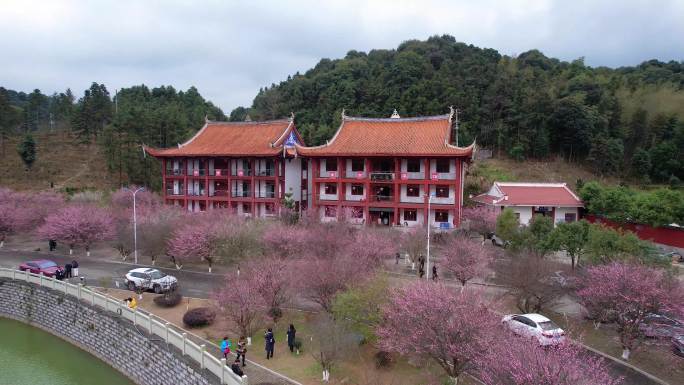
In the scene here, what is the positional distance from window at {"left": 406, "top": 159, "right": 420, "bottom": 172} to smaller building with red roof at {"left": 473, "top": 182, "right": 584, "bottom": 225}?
7.60 m

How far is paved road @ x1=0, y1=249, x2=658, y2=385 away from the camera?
23.5m

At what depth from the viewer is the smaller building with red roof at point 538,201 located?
38.6 m

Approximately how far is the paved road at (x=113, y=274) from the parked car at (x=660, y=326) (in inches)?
516

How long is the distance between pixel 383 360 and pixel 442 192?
2325 centimetres

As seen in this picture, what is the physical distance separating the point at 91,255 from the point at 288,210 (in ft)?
48.3

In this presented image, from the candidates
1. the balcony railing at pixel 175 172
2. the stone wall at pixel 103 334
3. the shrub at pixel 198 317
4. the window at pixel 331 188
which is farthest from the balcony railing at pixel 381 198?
the stone wall at pixel 103 334

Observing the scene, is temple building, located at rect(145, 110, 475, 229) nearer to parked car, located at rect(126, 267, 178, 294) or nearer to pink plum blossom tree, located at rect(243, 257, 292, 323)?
parked car, located at rect(126, 267, 178, 294)

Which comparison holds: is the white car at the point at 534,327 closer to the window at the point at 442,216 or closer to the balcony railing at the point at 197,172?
the window at the point at 442,216

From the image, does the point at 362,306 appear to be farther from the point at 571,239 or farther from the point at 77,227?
the point at 77,227

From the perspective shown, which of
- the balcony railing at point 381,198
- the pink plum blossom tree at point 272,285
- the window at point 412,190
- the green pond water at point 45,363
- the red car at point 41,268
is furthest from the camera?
the balcony railing at point 381,198

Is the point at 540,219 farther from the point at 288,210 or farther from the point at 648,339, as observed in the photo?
the point at 288,210

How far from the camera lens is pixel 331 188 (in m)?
39.9

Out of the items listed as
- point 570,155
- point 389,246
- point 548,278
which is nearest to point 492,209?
point 389,246

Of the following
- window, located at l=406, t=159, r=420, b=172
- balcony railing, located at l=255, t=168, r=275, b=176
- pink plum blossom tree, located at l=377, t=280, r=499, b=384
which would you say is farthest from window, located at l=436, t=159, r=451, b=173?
pink plum blossom tree, located at l=377, t=280, r=499, b=384
